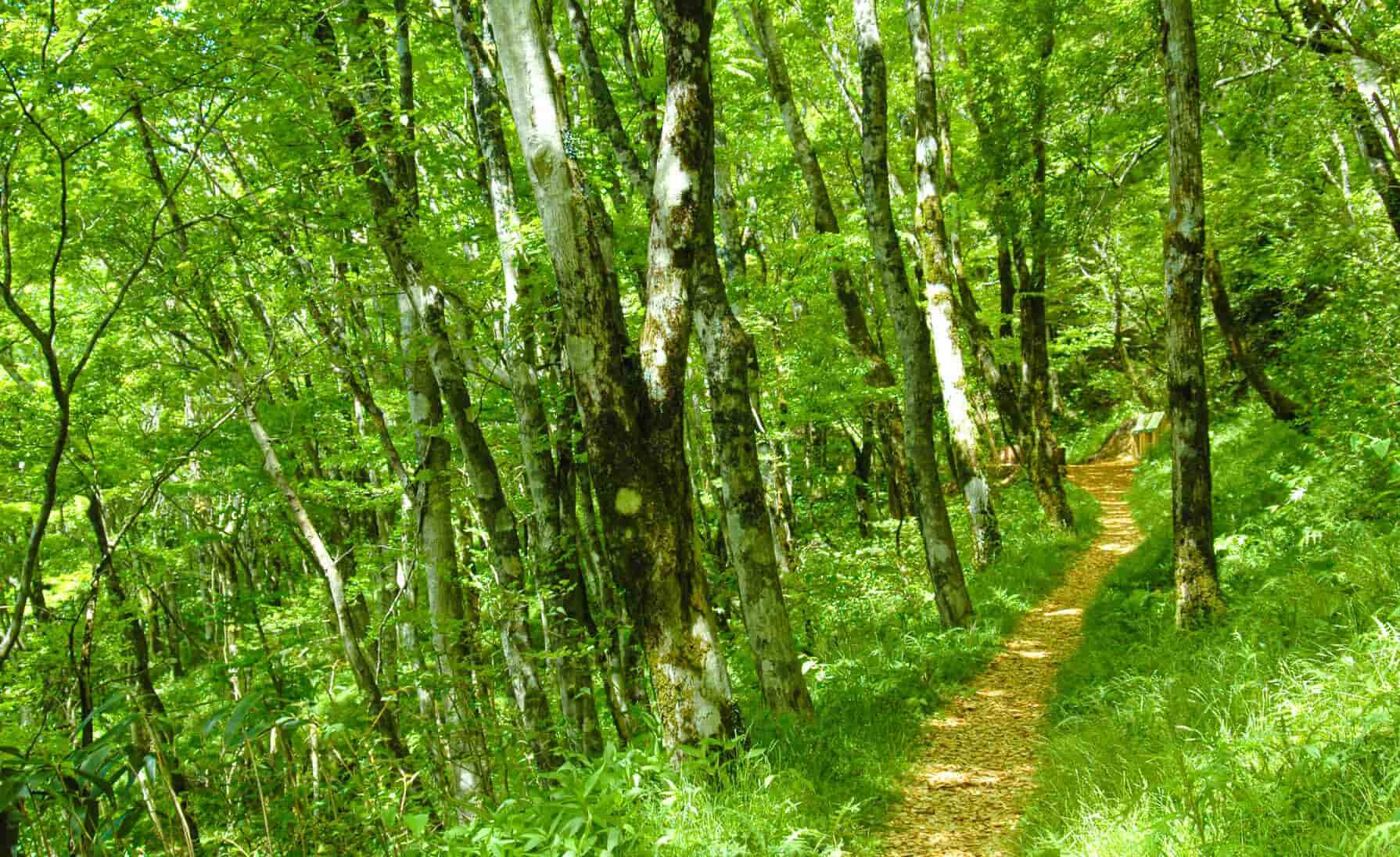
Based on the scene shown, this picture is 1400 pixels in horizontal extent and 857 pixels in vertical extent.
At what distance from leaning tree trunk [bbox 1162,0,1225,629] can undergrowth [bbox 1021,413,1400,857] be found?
0.34 m

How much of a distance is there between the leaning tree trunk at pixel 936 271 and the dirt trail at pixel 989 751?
2091 millimetres

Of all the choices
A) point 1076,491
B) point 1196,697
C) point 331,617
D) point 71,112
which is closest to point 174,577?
point 331,617

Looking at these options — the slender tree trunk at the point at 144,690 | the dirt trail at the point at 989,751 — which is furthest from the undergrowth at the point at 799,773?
the slender tree trunk at the point at 144,690

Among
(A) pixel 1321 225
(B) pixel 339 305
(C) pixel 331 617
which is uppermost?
(B) pixel 339 305

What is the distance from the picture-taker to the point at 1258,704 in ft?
14.4

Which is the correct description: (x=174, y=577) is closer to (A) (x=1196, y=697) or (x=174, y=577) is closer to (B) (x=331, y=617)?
(B) (x=331, y=617)

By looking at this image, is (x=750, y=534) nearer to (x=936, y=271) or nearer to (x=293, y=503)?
(x=293, y=503)

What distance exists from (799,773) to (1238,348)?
1276 centimetres

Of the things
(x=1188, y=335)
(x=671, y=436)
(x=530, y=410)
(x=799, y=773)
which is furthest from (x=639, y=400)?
(x=1188, y=335)

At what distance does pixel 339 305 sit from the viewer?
28.3 feet

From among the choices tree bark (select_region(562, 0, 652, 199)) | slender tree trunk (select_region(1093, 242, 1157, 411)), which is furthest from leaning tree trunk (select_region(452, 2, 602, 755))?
slender tree trunk (select_region(1093, 242, 1157, 411))

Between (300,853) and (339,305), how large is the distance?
6.63 m

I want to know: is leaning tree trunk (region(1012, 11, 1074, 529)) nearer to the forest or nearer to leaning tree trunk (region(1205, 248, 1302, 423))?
the forest

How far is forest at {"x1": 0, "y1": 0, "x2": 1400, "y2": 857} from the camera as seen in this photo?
4.00m
